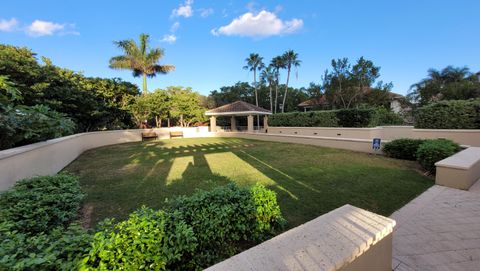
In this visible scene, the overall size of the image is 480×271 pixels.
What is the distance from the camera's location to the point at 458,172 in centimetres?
460

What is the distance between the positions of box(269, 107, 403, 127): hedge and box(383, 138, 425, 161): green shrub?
7493 mm

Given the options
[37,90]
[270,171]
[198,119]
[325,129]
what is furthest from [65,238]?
[198,119]

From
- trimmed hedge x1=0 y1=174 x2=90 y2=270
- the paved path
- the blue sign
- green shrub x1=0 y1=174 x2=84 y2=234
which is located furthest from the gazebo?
green shrub x1=0 y1=174 x2=84 y2=234

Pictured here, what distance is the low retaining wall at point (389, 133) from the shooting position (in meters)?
9.05

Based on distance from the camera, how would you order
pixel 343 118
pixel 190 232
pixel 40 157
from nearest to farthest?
1. pixel 190 232
2. pixel 40 157
3. pixel 343 118

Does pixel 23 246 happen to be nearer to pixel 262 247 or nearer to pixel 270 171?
pixel 262 247

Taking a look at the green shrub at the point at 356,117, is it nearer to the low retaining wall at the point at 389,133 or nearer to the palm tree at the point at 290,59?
the low retaining wall at the point at 389,133

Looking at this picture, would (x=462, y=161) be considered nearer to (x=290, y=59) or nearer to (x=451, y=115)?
(x=451, y=115)

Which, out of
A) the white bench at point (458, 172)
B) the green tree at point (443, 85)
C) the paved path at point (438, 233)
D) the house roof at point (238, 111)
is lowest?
the paved path at point (438, 233)

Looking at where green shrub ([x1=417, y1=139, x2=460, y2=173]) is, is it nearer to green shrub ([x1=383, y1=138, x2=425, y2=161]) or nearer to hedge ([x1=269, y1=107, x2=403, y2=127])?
green shrub ([x1=383, y1=138, x2=425, y2=161])

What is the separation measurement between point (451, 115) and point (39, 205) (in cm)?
1443

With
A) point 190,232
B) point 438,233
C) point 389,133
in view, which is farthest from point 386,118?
point 190,232

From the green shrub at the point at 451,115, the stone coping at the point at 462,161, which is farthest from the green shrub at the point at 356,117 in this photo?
the stone coping at the point at 462,161

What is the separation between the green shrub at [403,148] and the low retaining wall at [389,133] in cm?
364
